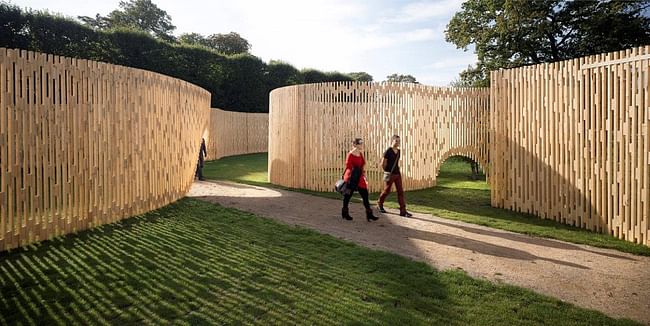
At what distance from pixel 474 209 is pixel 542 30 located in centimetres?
1377

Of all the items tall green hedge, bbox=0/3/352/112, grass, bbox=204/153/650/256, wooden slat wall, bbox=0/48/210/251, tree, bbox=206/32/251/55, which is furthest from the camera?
tree, bbox=206/32/251/55

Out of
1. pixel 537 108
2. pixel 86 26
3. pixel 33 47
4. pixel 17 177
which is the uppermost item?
pixel 86 26

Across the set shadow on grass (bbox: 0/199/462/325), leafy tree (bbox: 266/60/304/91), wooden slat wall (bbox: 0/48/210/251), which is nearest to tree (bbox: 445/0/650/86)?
leafy tree (bbox: 266/60/304/91)

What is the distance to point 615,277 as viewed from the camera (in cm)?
438

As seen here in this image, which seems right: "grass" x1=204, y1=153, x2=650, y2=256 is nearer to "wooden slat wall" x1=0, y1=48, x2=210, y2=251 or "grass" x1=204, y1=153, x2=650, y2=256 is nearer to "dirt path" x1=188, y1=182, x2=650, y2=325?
"dirt path" x1=188, y1=182, x2=650, y2=325

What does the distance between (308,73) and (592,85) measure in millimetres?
26295

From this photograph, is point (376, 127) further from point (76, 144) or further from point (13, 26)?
point (13, 26)

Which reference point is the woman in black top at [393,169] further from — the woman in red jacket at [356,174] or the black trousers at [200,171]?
the black trousers at [200,171]

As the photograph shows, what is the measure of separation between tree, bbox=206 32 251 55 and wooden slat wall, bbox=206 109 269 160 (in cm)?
1830

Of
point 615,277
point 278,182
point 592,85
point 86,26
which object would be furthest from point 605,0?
point 86,26

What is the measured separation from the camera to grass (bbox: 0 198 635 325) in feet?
10.7

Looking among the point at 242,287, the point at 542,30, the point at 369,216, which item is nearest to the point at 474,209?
the point at 369,216

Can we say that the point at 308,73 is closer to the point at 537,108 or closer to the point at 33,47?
the point at 33,47

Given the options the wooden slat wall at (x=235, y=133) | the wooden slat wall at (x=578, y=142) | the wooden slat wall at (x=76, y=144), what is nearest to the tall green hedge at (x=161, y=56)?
the wooden slat wall at (x=235, y=133)
